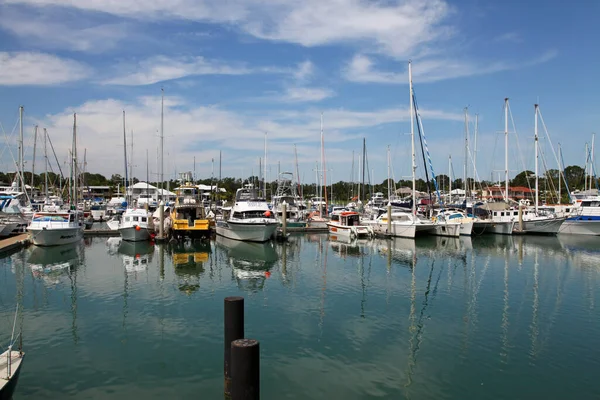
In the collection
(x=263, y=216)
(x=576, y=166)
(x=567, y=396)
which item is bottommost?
(x=567, y=396)

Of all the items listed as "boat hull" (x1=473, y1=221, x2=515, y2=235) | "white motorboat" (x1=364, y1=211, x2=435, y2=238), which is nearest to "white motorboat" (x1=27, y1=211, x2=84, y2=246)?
"white motorboat" (x1=364, y1=211, x2=435, y2=238)

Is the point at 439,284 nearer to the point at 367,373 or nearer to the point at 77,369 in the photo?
the point at 367,373

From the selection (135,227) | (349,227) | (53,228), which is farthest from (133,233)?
(349,227)

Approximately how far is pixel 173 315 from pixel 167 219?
2801 cm

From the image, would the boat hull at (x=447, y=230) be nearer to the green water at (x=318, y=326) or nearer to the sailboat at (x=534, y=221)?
the sailboat at (x=534, y=221)

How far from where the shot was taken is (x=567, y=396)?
10.7 meters

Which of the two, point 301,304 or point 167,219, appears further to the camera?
point 167,219

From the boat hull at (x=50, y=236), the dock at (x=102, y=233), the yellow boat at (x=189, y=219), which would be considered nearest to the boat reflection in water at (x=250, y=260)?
the yellow boat at (x=189, y=219)

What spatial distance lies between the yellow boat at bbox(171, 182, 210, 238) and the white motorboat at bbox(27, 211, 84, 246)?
8.42 meters

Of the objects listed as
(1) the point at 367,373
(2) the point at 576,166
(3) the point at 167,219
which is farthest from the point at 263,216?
(2) the point at 576,166

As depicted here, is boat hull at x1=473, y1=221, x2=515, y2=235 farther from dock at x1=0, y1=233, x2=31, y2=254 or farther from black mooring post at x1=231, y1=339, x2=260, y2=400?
black mooring post at x1=231, y1=339, x2=260, y2=400

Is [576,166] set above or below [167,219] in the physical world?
above

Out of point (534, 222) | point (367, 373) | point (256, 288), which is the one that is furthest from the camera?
point (534, 222)

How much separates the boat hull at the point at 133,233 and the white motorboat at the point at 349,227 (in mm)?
19108
